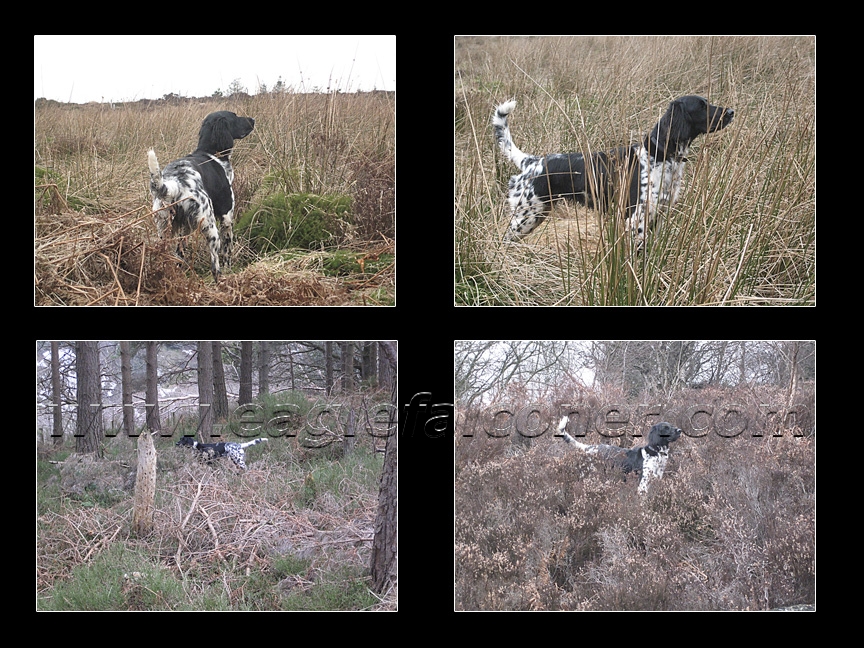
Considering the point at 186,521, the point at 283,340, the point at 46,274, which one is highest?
the point at 46,274

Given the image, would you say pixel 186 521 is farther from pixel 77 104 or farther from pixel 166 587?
pixel 77 104

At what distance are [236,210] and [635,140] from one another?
1983 millimetres

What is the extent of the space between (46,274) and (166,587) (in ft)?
5.18

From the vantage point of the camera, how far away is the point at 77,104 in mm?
2836

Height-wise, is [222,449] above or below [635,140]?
below

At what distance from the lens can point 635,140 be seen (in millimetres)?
2855

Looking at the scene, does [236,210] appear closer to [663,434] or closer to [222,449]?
[222,449]

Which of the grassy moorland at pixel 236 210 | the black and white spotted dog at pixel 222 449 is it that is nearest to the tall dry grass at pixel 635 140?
the grassy moorland at pixel 236 210

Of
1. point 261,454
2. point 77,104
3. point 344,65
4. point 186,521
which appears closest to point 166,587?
point 186,521

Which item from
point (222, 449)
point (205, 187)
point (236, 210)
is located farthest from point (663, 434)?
point (205, 187)

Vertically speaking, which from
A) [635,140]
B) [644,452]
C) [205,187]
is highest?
[635,140]

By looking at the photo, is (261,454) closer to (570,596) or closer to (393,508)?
(393,508)

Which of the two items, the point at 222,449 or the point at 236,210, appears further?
the point at 236,210

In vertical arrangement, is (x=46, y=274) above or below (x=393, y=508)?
above
